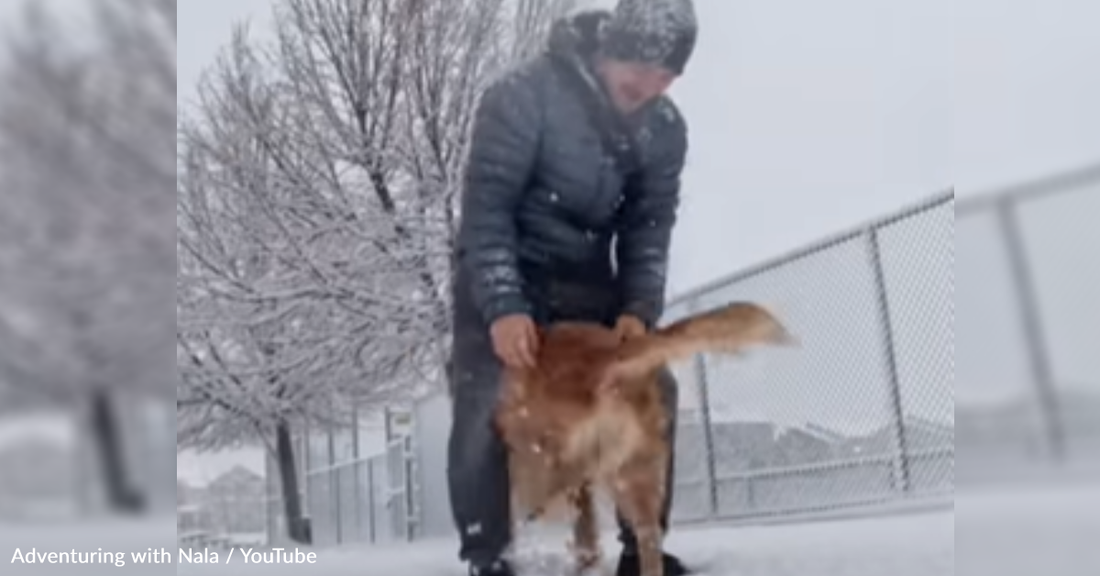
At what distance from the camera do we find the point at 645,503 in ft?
5.35

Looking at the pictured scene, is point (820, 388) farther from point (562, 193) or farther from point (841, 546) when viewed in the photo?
point (562, 193)

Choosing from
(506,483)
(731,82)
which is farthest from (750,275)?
(506,483)

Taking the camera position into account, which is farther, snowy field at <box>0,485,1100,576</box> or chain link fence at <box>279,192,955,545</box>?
chain link fence at <box>279,192,955,545</box>

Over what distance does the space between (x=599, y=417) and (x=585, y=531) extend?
14 cm

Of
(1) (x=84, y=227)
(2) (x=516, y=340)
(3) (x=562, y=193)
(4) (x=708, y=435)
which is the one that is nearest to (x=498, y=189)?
(3) (x=562, y=193)

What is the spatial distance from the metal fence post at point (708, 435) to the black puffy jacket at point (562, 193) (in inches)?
3.3

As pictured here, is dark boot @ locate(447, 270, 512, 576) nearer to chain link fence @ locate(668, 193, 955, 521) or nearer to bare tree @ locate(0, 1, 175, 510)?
chain link fence @ locate(668, 193, 955, 521)

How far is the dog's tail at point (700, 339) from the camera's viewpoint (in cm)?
162

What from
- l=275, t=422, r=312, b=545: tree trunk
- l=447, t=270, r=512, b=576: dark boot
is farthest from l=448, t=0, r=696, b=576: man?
l=275, t=422, r=312, b=545: tree trunk

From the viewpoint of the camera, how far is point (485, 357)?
1.62m

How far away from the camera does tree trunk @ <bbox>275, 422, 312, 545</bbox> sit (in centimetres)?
159

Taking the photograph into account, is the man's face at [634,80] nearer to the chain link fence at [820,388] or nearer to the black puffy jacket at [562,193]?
the black puffy jacket at [562,193]

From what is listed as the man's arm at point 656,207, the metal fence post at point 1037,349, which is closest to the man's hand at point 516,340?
the man's arm at point 656,207

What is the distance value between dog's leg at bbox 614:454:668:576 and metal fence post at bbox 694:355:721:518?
5cm
